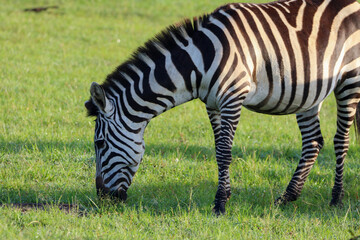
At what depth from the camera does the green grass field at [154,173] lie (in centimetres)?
563

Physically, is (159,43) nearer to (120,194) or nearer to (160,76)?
(160,76)

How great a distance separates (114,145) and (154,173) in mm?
1488

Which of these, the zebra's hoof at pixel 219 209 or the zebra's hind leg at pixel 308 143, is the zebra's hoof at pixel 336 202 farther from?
the zebra's hoof at pixel 219 209

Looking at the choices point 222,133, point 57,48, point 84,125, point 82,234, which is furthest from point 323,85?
point 57,48

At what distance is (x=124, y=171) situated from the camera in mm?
6230

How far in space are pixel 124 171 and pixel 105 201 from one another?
16.7 inches

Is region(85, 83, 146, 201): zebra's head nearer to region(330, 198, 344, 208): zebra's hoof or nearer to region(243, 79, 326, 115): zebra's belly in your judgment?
region(243, 79, 326, 115): zebra's belly

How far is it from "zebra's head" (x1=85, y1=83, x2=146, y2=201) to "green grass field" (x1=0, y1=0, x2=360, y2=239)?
0.27 metres

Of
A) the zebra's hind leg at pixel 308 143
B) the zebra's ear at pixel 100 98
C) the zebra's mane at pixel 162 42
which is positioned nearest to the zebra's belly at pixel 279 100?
the zebra's hind leg at pixel 308 143

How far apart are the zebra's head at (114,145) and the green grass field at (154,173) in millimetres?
269

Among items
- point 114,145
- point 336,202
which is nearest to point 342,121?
point 336,202

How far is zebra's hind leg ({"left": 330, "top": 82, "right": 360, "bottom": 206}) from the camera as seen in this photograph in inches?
270

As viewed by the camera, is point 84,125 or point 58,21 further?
point 58,21

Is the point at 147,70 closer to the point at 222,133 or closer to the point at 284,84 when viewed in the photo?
the point at 222,133
